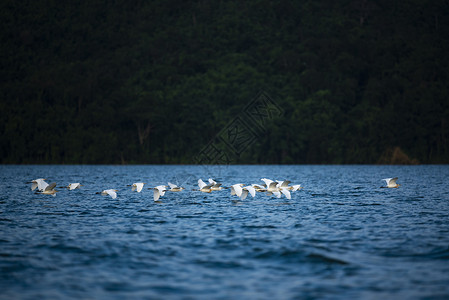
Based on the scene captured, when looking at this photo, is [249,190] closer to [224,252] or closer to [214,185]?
[214,185]

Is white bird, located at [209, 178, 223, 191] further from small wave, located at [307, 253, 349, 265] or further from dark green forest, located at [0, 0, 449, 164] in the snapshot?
dark green forest, located at [0, 0, 449, 164]

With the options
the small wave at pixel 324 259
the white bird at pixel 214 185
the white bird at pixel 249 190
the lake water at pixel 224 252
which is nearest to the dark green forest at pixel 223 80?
the white bird at pixel 214 185

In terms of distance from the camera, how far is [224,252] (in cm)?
1564

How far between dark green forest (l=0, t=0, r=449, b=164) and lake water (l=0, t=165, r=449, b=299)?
9675 cm

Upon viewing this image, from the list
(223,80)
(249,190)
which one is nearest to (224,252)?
(249,190)

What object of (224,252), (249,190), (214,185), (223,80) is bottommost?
(224,252)

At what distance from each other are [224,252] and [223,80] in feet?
417

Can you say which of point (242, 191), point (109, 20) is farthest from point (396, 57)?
point (242, 191)

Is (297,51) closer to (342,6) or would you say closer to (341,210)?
(342,6)

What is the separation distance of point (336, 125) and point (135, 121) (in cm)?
4911

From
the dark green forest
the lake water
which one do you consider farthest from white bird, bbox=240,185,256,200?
the dark green forest

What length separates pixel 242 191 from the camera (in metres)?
29.2

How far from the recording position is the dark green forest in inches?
4779

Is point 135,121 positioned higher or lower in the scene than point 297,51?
lower
